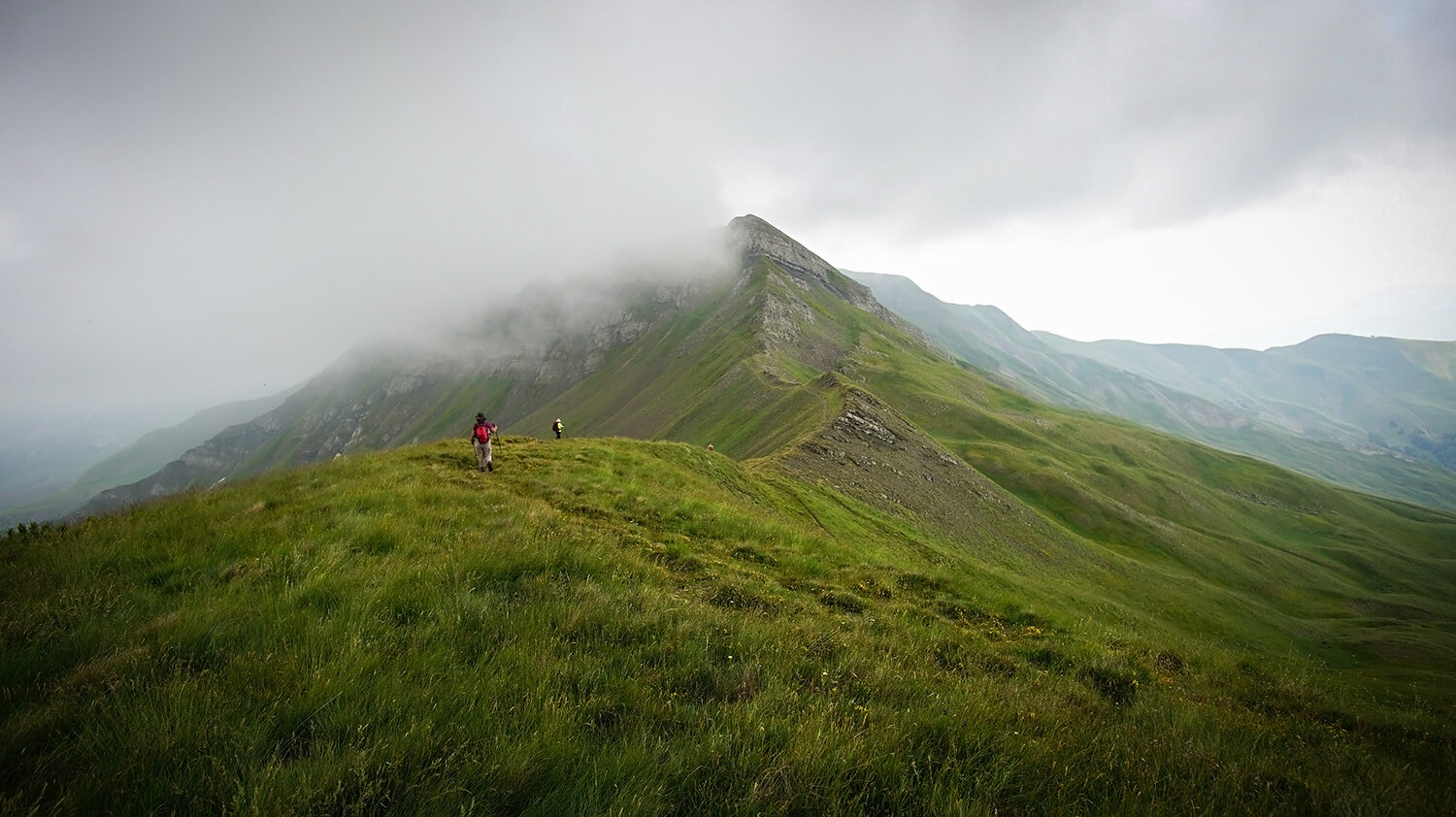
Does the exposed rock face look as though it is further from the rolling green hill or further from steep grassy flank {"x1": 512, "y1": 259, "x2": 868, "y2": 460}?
the rolling green hill

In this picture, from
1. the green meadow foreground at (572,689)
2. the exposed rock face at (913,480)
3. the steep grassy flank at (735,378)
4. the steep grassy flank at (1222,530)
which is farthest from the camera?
the steep grassy flank at (735,378)

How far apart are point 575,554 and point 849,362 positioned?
123750mm

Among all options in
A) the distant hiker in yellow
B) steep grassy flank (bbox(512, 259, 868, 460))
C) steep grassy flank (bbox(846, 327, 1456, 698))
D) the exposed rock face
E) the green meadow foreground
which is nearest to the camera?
the green meadow foreground

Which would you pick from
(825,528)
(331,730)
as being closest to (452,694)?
(331,730)

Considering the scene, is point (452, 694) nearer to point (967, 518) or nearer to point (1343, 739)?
point (1343, 739)

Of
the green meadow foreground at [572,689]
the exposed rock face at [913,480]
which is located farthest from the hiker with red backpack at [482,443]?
the exposed rock face at [913,480]

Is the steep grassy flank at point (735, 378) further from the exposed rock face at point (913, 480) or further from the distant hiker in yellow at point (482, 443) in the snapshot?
the distant hiker in yellow at point (482, 443)

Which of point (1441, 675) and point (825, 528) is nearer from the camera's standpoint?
point (825, 528)

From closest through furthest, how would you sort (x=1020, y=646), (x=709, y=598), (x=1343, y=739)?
1. (x=1343, y=739)
2. (x=709, y=598)
3. (x=1020, y=646)

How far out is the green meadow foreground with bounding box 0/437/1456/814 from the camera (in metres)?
3.42

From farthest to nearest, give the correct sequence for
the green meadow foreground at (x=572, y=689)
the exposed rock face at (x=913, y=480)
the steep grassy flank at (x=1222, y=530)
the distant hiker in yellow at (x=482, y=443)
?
1. the steep grassy flank at (x=1222, y=530)
2. the exposed rock face at (x=913, y=480)
3. the distant hiker in yellow at (x=482, y=443)
4. the green meadow foreground at (x=572, y=689)

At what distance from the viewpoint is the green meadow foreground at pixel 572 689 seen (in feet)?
11.2

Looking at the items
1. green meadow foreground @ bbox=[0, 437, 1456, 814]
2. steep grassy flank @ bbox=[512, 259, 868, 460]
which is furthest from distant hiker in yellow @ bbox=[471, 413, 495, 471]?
steep grassy flank @ bbox=[512, 259, 868, 460]

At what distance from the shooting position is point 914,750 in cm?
448
